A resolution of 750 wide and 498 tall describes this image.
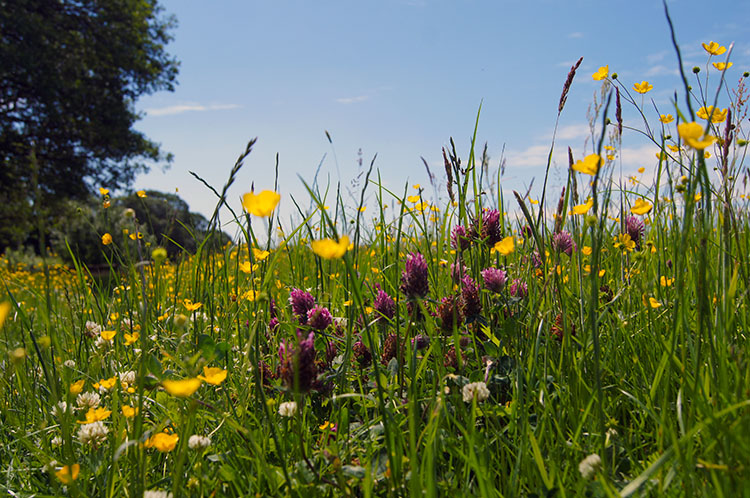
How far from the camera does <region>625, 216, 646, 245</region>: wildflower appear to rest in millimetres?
2197

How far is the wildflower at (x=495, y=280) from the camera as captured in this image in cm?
144

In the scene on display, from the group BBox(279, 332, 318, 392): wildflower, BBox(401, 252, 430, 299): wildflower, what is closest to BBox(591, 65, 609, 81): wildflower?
BBox(401, 252, 430, 299): wildflower

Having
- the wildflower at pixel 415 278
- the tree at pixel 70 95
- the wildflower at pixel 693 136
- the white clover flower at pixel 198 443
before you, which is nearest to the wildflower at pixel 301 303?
the wildflower at pixel 415 278

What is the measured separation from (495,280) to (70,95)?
64.0 ft

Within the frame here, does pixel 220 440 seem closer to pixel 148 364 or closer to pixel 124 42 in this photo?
pixel 148 364

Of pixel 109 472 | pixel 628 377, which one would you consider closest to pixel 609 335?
pixel 628 377

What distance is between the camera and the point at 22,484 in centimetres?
127

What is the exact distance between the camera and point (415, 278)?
4.02 ft

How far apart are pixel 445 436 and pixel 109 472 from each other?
79cm

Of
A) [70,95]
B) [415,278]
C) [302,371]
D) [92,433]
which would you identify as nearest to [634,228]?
[415,278]

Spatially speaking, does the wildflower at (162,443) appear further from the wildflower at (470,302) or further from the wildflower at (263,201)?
the wildflower at (470,302)

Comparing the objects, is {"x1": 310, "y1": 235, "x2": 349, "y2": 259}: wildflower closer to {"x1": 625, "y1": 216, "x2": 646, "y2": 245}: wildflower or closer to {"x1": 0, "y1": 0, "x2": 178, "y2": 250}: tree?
{"x1": 625, "y1": 216, "x2": 646, "y2": 245}: wildflower

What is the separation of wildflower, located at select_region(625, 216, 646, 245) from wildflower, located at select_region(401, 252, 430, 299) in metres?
1.36

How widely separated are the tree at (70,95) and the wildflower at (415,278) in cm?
1883
